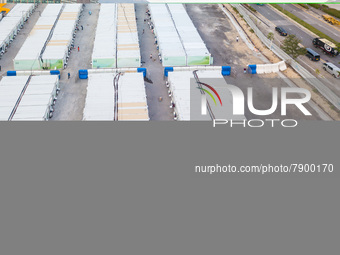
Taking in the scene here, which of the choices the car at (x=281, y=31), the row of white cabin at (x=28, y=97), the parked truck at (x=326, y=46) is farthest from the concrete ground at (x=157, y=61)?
the parked truck at (x=326, y=46)

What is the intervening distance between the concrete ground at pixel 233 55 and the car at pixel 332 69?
158 inches

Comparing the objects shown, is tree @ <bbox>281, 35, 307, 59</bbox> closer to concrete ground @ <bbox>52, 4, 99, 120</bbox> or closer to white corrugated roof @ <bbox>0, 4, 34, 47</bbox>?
concrete ground @ <bbox>52, 4, 99, 120</bbox>

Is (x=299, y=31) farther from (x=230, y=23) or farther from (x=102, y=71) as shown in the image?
(x=102, y=71)

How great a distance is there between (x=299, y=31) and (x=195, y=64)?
15.6 m

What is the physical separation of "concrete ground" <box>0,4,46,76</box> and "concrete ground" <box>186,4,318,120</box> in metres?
17.9

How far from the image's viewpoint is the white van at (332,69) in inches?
1212

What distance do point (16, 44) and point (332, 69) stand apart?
28825 millimetres

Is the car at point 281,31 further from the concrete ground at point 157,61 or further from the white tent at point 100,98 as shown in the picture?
the white tent at point 100,98

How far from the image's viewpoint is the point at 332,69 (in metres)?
31.2

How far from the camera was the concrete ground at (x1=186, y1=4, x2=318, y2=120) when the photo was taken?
27797 millimetres

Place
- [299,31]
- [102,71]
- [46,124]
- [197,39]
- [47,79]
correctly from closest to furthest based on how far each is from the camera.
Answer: [46,124] → [47,79] → [102,71] → [197,39] → [299,31]

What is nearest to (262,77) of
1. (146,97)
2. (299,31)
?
(146,97)

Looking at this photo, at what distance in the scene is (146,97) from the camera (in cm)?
2845

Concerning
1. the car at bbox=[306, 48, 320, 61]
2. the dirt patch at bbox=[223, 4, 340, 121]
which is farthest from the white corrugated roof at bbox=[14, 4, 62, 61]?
the car at bbox=[306, 48, 320, 61]
